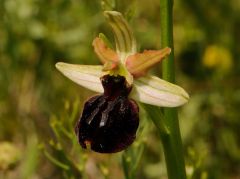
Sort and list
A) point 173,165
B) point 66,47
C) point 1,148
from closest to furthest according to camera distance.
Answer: point 173,165, point 1,148, point 66,47

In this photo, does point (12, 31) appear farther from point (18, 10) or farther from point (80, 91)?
point (80, 91)

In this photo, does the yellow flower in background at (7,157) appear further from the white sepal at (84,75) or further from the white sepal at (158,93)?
the white sepal at (158,93)

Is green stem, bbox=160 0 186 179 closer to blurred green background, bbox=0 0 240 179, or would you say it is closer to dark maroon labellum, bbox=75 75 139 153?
dark maroon labellum, bbox=75 75 139 153

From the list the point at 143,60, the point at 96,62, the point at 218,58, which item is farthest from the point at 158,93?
the point at 96,62

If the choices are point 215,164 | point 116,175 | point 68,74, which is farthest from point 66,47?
point 68,74

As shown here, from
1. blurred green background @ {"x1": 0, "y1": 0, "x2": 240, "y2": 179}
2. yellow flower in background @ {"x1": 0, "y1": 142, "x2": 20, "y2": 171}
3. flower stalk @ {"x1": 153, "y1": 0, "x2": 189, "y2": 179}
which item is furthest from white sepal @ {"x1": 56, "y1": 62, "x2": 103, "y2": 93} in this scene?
blurred green background @ {"x1": 0, "y1": 0, "x2": 240, "y2": 179}

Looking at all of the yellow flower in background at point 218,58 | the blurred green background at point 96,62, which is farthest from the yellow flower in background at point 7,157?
the yellow flower in background at point 218,58
